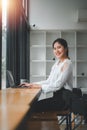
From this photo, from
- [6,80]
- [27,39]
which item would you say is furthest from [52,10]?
[6,80]

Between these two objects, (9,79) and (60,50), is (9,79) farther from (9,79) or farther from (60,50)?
(60,50)

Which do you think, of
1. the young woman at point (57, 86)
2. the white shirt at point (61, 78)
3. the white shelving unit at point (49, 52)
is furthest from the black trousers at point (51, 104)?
the white shelving unit at point (49, 52)

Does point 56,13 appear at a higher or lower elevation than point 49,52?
higher

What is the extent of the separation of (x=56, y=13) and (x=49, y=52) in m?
1.06

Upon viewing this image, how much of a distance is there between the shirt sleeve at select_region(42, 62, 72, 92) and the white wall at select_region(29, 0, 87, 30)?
4124 mm

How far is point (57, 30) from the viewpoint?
7227mm

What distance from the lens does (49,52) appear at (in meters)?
7.38

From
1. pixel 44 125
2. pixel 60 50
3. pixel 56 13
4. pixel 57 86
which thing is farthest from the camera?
pixel 56 13

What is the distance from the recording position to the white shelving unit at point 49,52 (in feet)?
23.9

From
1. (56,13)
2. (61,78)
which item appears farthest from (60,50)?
(56,13)

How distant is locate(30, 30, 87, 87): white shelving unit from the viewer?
23.9 ft

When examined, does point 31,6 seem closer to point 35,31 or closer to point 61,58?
point 35,31

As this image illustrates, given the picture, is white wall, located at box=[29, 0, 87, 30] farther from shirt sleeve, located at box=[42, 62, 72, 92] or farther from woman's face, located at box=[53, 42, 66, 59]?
shirt sleeve, located at box=[42, 62, 72, 92]

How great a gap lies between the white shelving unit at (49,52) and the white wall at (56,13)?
7.2 inches
